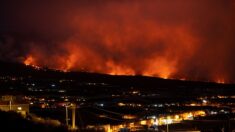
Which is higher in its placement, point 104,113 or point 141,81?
point 141,81

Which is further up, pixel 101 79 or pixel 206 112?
pixel 101 79

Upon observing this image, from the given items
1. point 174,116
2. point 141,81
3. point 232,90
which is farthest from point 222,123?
point 141,81

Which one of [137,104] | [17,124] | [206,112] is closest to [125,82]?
[137,104]

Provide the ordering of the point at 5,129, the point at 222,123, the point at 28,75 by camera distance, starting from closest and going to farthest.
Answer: the point at 5,129 < the point at 222,123 < the point at 28,75

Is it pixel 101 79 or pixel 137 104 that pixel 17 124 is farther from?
pixel 101 79

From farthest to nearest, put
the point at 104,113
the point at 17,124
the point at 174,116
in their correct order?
the point at 104,113 < the point at 174,116 < the point at 17,124

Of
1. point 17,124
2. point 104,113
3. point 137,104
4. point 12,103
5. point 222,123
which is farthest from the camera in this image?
point 137,104

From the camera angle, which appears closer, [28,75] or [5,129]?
[5,129]

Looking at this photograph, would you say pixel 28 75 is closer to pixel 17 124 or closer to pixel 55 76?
pixel 55 76

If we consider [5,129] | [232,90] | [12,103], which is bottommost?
[5,129]
